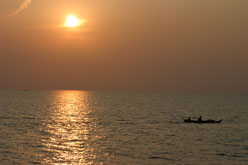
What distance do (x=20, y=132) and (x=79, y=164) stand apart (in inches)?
1201

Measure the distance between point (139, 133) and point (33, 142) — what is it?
23451 millimetres

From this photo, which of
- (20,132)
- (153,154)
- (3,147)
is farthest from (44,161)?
(20,132)

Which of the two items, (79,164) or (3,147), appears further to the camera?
(3,147)

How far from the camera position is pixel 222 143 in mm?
60531

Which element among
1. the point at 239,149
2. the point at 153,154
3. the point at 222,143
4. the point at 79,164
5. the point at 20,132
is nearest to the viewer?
the point at 79,164

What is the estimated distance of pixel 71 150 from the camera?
51688 millimetres

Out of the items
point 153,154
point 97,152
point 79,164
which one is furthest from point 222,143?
point 79,164

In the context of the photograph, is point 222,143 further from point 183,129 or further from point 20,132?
point 20,132

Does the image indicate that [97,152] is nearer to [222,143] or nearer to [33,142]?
[33,142]

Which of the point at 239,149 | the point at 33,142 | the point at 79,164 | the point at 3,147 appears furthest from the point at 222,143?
the point at 3,147

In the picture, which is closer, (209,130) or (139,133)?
(139,133)

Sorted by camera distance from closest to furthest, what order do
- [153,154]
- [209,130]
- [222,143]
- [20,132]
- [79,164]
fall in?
[79,164] → [153,154] → [222,143] → [20,132] → [209,130]

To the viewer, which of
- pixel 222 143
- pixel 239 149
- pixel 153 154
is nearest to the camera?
pixel 153 154

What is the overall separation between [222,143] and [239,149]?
5993 mm
